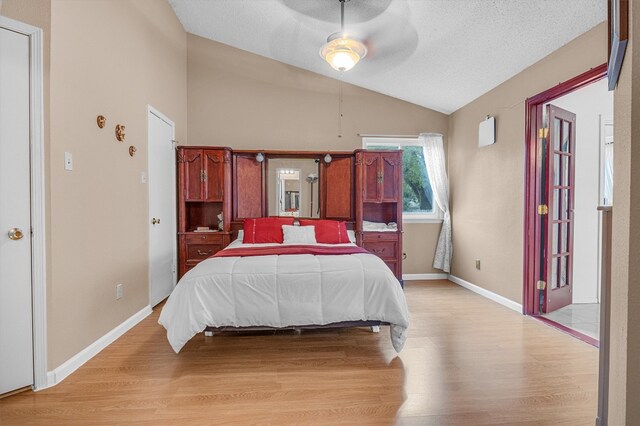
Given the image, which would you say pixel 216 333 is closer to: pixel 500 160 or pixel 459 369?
pixel 459 369

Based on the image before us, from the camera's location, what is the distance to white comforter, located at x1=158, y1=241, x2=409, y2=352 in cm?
226

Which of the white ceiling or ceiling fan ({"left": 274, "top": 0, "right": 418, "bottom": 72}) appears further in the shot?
ceiling fan ({"left": 274, "top": 0, "right": 418, "bottom": 72})

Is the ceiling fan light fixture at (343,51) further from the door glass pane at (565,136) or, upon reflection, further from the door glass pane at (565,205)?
the door glass pane at (565,205)

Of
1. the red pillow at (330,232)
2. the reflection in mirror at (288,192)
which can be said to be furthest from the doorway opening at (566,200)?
the reflection in mirror at (288,192)

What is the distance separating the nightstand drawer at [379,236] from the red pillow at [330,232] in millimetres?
394

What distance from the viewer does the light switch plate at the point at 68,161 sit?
6.87ft

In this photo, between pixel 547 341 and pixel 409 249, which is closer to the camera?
pixel 547 341

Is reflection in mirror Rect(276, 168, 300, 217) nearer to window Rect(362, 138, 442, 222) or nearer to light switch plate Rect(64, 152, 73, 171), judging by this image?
window Rect(362, 138, 442, 222)

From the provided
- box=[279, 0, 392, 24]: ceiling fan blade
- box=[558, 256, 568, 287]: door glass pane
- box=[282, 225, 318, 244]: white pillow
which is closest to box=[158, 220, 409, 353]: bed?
box=[282, 225, 318, 244]: white pillow

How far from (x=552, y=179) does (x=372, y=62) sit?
2418mm

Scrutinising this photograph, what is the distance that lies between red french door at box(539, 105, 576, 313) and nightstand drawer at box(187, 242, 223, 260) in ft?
12.4

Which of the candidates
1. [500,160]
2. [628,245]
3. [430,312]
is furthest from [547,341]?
[628,245]

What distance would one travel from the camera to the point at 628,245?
2.95ft

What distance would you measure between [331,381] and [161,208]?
9.20ft
